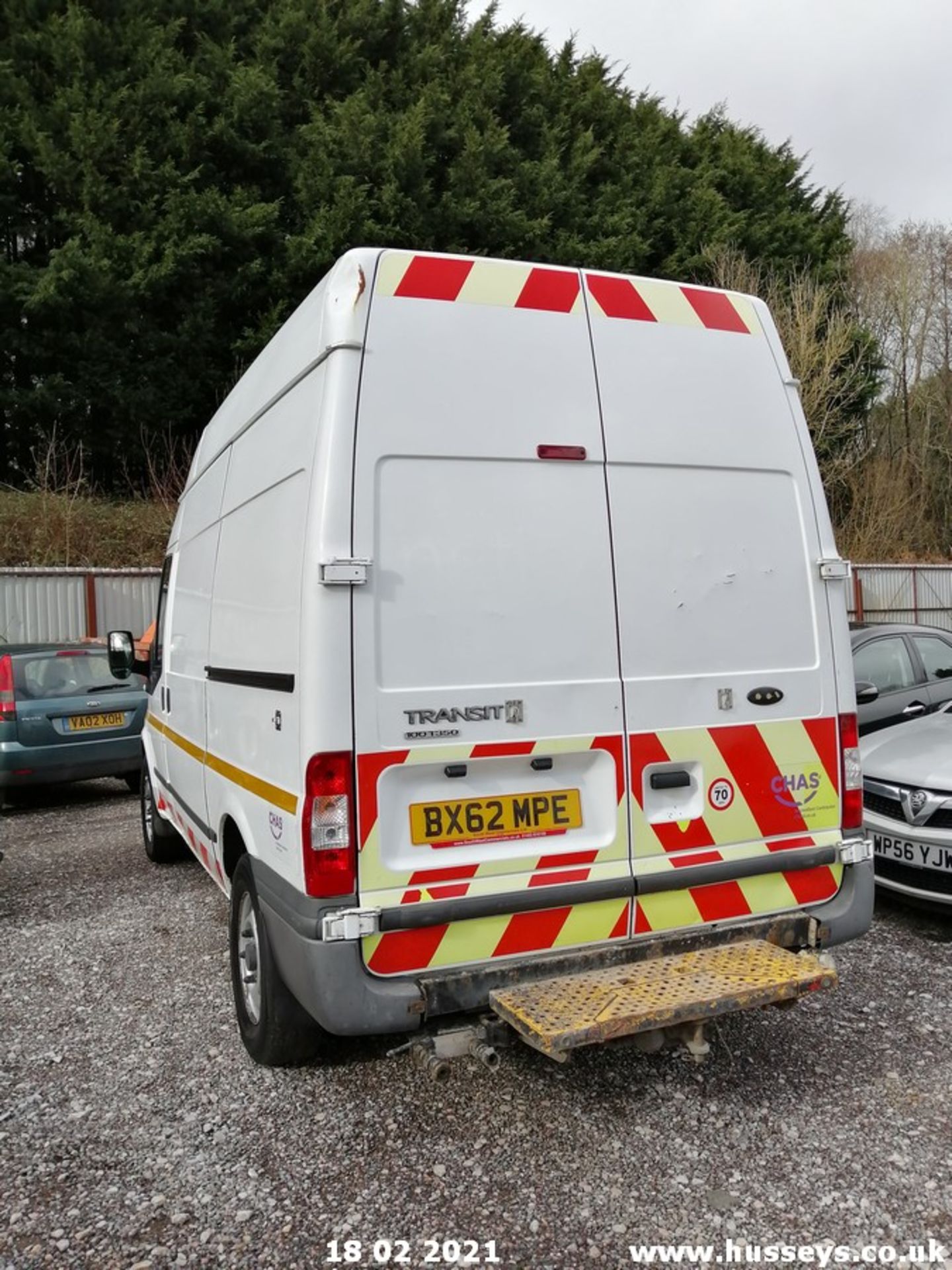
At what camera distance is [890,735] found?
5383 millimetres

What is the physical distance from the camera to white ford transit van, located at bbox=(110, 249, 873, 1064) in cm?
269

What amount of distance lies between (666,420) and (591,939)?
1.74 m

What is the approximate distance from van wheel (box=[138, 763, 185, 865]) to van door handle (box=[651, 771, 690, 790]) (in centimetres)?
399

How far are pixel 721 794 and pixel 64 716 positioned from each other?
688 centimetres

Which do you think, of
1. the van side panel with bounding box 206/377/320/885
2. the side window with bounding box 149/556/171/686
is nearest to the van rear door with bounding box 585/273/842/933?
the van side panel with bounding box 206/377/320/885

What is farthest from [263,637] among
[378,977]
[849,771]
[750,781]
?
[849,771]

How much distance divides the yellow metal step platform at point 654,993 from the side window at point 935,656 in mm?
4677

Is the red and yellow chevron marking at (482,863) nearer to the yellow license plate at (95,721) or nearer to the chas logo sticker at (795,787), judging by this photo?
the chas logo sticker at (795,787)

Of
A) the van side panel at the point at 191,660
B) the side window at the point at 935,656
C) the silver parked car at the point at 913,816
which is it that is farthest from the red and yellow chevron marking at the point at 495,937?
the side window at the point at 935,656

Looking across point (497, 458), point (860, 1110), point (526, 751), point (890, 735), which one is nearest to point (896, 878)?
point (890, 735)

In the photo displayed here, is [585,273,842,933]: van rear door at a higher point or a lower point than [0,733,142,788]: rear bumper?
higher

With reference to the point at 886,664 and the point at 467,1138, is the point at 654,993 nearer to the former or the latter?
the point at 467,1138

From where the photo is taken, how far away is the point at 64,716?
827cm
